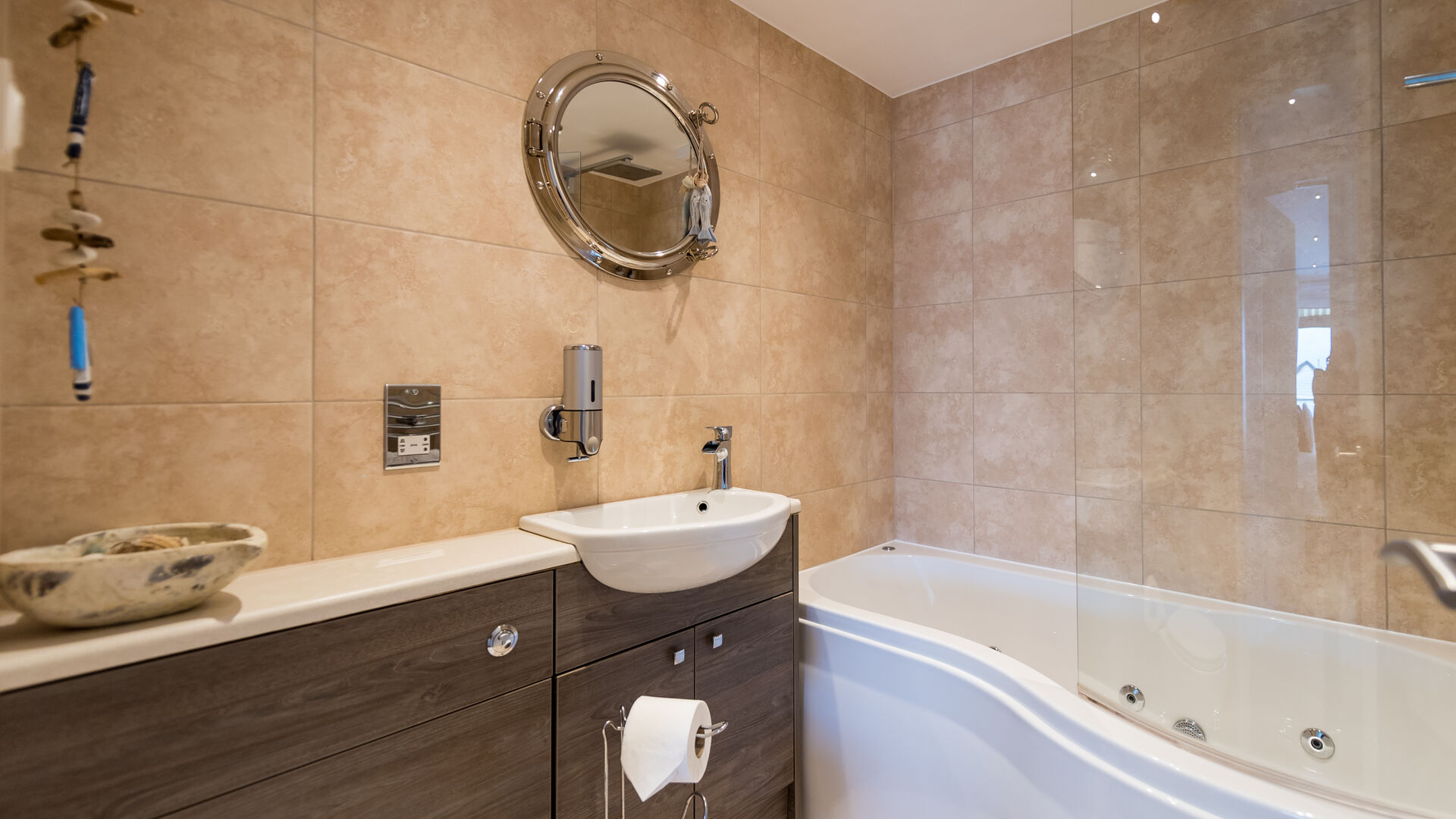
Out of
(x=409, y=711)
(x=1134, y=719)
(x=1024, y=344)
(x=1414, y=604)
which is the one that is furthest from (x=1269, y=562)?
(x=409, y=711)

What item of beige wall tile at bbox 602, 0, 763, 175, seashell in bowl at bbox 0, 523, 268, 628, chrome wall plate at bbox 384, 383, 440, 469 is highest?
beige wall tile at bbox 602, 0, 763, 175

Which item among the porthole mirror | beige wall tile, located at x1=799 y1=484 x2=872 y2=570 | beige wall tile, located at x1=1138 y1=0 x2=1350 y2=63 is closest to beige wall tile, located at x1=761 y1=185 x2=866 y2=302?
the porthole mirror

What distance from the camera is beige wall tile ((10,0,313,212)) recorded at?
37.2 inches

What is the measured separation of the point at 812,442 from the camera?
2.31 meters

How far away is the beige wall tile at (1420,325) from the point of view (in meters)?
1.21

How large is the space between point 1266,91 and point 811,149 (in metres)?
1.34

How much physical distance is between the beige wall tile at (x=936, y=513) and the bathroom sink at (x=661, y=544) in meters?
1.22

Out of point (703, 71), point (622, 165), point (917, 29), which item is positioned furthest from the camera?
point (917, 29)

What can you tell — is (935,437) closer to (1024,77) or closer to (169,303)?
(1024,77)

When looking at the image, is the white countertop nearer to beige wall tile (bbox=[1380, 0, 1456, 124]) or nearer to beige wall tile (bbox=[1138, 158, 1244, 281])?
beige wall tile (bbox=[1138, 158, 1244, 281])

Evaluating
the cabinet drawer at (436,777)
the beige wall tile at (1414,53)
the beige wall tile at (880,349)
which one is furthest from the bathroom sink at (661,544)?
the beige wall tile at (1414,53)

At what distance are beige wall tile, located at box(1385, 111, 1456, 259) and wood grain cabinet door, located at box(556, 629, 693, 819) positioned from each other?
170cm

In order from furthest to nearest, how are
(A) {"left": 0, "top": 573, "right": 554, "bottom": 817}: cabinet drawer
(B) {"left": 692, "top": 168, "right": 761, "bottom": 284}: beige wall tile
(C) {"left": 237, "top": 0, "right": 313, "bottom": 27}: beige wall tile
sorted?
(B) {"left": 692, "top": 168, "right": 761, "bottom": 284}: beige wall tile → (C) {"left": 237, "top": 0, "right": 313, "bottom": 27}: beige wall tile → (A) {"left": 0, "top": 573, "right": 554, "bottom": 817}: cabinet drawer

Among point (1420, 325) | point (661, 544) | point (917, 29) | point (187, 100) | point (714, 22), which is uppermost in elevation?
point (917, 29)
